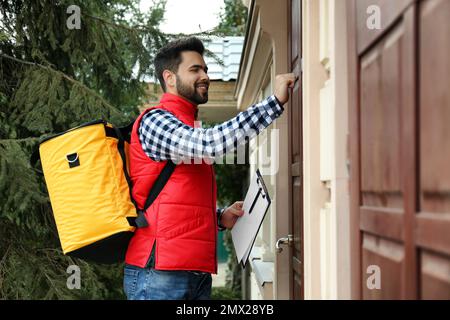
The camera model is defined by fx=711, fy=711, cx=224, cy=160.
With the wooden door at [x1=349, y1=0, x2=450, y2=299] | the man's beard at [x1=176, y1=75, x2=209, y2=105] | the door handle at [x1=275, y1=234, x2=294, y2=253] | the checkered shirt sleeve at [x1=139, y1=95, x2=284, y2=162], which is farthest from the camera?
the door handle at [x1=275, y1=234, x2=294, y2=253]

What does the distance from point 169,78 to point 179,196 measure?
0.62 meters

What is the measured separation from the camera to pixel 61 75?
5484 mm

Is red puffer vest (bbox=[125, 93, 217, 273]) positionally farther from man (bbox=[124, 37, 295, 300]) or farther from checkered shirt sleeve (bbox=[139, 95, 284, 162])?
checkered shirt sleeve (bbox=[139, 95, 284, 162])

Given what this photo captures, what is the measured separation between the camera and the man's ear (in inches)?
129

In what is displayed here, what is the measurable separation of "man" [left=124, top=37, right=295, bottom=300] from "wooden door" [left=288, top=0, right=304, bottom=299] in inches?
26.5

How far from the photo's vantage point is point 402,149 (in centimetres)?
165

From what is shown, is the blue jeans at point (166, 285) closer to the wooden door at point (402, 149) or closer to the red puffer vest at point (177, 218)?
the red puffer vest at point (177, 218)

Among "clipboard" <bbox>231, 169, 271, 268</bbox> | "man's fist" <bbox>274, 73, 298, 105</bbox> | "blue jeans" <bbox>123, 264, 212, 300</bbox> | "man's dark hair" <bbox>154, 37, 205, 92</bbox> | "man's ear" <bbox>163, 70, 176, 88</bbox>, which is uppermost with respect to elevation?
"man's dark hair" <bbox>154, 37, 205, 92</bbox>

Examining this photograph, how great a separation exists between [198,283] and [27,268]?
2740 mm

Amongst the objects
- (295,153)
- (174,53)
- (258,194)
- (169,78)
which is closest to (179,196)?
(258,194)

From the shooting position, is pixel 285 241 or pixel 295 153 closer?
pixel 295 153

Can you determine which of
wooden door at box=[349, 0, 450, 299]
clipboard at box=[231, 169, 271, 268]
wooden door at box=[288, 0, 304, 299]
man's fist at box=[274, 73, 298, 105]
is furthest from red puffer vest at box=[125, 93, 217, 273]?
wooden door at box=[349, 0, 450, 299]

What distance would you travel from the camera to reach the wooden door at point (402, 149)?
1.42m

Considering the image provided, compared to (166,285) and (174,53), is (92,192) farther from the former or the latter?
(174,53)
